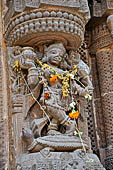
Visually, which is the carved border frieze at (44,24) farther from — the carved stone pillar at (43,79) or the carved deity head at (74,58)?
the carved deity head at (74,58)

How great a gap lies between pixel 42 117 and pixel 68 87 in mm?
489

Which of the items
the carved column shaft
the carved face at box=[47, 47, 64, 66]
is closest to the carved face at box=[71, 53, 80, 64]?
the carved face at box=[47, 47, 64, 66]

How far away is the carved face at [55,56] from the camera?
491 cm

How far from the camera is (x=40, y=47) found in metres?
5.11

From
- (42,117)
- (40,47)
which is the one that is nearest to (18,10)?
(40,47)

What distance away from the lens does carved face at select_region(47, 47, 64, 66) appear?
4.91 m

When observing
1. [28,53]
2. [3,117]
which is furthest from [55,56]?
[3,117]

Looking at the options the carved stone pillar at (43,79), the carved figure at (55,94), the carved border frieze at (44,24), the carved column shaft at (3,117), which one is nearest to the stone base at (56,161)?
the carved stone pillar at (43,79)

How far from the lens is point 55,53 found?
494 cm

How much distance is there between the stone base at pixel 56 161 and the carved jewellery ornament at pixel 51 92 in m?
0.09

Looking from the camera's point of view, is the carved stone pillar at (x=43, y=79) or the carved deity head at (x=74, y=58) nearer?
the carved stone pillar at (x=43, y=79)

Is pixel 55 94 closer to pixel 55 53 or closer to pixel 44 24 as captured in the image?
pixel 55 53

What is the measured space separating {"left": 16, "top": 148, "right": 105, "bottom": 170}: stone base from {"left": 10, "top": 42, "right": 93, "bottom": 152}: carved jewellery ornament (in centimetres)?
9

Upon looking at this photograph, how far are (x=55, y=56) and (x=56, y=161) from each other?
131cm
